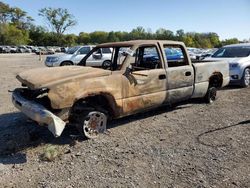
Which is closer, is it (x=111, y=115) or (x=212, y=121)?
(x=111, y=115)

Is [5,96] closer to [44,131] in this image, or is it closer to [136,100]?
[44,131]

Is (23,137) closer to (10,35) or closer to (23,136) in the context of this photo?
(23,136)

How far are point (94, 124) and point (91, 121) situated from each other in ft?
0.32

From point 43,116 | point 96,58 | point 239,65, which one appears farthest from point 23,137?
point 239,65

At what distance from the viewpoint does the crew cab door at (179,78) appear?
290 inches

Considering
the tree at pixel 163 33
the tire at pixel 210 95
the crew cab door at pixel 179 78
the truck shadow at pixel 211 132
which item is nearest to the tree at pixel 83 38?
the tree at pixel 163 33

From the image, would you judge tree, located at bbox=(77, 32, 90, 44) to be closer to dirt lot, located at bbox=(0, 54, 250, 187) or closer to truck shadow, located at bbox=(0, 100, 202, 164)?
truck shadow, located at bbox=(0, 100, 202, 164)

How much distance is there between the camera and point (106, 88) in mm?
6059

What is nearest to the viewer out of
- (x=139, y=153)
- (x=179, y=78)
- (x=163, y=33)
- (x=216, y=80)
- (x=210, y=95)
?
(x=139, y=153)

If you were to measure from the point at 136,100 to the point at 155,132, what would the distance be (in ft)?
2.43

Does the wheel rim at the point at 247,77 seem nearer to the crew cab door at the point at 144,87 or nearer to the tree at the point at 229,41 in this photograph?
the crew cab door at the point at 144,87

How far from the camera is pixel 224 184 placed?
4246 millimetres

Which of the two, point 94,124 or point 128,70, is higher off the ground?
point 128,70

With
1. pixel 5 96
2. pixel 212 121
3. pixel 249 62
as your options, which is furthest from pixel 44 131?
pixel 249 62
